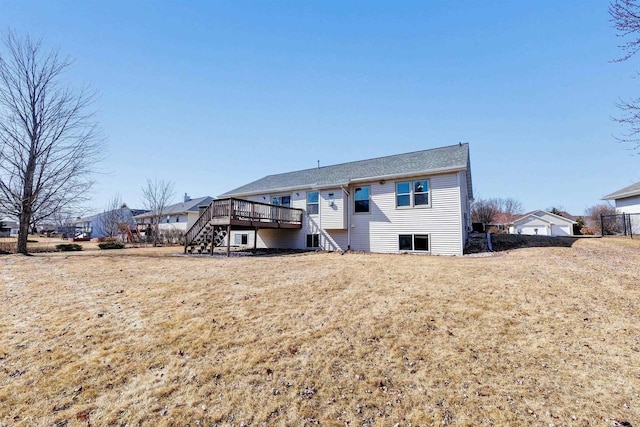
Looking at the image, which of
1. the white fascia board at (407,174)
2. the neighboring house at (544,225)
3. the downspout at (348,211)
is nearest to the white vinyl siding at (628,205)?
the neighboring house at (544,225)

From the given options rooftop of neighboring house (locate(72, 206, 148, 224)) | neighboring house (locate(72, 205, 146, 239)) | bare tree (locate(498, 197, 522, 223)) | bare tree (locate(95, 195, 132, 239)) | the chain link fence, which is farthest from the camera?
bare tree (locate(498, 197, 522, 223))

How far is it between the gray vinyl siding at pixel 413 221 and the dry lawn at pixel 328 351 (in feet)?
17.7

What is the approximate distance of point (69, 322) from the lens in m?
5.40

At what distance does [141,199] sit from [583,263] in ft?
122

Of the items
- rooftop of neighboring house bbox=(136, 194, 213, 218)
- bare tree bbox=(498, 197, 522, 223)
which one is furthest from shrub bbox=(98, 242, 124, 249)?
bare tree bbox=(498, 197, 522, 223)

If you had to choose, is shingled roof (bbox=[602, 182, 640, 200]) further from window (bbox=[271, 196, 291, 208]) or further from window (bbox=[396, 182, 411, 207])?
window (bbox=[271, 196, 291, 208])

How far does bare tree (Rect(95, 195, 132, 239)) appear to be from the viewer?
32750mm

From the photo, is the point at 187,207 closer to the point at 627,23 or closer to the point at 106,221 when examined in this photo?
the point at 106,221

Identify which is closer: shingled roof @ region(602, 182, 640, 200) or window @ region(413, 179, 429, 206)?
window @ region(413, 179, 429, 206)

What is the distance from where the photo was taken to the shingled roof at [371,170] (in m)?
14.1

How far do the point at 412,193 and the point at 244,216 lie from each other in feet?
28.7

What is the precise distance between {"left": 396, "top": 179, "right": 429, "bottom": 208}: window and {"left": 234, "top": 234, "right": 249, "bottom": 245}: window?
11.5 metres

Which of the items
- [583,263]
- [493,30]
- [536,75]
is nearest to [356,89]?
[493,30]

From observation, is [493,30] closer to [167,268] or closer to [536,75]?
[536,75]
